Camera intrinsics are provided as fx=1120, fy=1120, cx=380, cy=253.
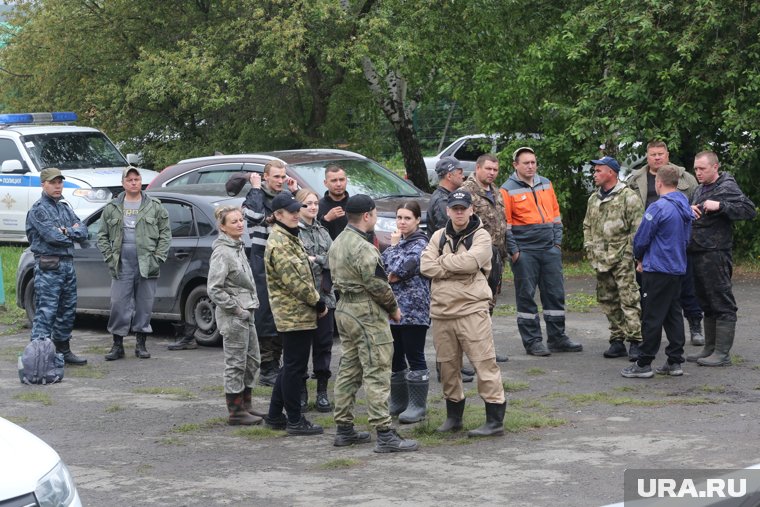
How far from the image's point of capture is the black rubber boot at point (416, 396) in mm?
8305

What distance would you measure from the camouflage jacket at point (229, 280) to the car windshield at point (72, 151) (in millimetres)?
10962

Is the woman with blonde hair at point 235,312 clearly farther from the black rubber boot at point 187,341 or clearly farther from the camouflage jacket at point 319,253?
the black rubber boot at point 187,341

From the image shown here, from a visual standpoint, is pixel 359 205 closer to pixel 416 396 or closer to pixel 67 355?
pixel 416 396

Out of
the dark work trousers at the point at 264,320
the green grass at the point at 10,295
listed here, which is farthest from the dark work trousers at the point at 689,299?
the green grass at the point at 10,295

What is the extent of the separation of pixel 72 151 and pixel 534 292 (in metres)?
11.2

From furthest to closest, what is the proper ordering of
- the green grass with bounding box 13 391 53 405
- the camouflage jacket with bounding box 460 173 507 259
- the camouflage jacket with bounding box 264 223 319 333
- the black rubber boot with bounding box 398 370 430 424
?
the camouflage jacket with bounding box 460 173 507 259
the green grass with bounding box 13 391 53 405
the black rubber boot with bounding box 398 370 430 424
the camouflage jacket with bounding box 264 223 319 333

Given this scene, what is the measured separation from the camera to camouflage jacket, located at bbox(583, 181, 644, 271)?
1019cm

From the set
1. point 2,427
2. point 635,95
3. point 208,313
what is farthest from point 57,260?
point 635,95

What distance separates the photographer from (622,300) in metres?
10.3

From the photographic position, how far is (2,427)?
5723 mm

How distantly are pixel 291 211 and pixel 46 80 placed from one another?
14363 mm

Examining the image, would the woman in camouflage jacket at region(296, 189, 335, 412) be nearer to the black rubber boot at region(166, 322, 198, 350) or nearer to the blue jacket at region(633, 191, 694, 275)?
the blue jacket at region(633, 191, 694, 275)

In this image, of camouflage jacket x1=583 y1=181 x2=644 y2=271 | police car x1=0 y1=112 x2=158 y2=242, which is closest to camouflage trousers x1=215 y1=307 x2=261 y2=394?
camouflage jacket x1=583 y1=181 x2=644 y2=271

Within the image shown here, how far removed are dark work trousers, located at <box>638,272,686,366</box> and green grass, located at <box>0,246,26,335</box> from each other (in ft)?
24.9
